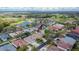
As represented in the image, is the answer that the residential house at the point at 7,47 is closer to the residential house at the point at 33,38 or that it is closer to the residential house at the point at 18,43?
the residential house at the point at 18,43

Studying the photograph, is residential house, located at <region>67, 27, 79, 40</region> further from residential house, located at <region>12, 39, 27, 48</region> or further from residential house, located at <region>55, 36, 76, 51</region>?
residential house, located at <region>12, 39, 27, 48</region>

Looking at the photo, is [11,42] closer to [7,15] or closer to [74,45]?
[7,15]

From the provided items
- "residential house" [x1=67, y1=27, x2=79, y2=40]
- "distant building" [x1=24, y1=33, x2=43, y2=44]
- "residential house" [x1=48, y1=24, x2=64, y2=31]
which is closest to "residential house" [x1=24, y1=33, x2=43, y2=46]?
"distant building" [x1=24, y1=33, x2=43, y2=44]

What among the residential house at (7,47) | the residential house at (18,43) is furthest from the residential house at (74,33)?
the residential house at (7,47)

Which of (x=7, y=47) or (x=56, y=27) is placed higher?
(x=56, y=27)

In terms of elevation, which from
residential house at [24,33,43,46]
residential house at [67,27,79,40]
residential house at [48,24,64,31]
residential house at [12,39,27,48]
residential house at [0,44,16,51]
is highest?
residential house at [48,24,64,31]

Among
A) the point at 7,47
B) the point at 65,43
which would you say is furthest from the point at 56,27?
the point at 7,47

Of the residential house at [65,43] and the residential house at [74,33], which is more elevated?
the residential house at [74,33]

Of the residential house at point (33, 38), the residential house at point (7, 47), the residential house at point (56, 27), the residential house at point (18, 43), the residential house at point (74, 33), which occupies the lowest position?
the residential house at point (7, 47)

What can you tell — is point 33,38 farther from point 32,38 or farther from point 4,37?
point 4,37

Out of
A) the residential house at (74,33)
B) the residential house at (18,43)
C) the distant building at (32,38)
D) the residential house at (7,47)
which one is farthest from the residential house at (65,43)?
the residential house at (7,47)

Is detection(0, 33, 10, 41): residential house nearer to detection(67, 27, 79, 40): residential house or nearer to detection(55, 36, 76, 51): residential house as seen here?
detection(55, 36, 76, 51): residential house

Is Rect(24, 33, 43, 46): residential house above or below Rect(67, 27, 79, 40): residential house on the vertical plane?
below
